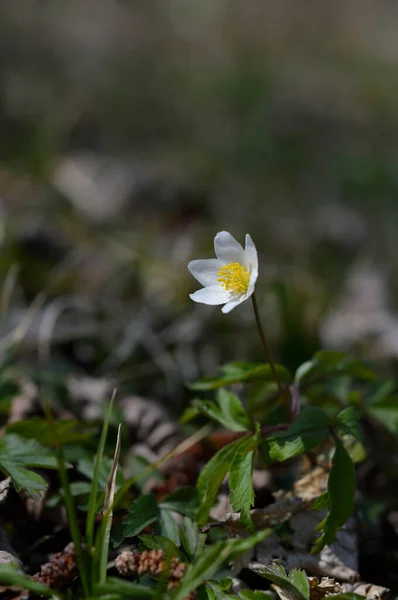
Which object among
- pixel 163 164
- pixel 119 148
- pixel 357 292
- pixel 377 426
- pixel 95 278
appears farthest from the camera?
pixel 119 148

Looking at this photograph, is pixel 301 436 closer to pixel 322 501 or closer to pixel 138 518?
pixel 322 501

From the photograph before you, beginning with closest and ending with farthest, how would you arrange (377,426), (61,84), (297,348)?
(377,426) → (297,348) → (61,84)

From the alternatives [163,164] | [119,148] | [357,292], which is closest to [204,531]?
[357,292]

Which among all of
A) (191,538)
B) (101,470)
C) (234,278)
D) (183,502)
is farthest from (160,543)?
(234,278)

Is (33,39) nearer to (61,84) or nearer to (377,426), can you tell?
(61,84)

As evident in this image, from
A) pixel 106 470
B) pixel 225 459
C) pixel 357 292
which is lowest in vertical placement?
pixel 357 292

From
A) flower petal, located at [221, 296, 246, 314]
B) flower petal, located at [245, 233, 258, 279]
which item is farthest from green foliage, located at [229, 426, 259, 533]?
flower petal, located at [245, 233, 258, 279]
